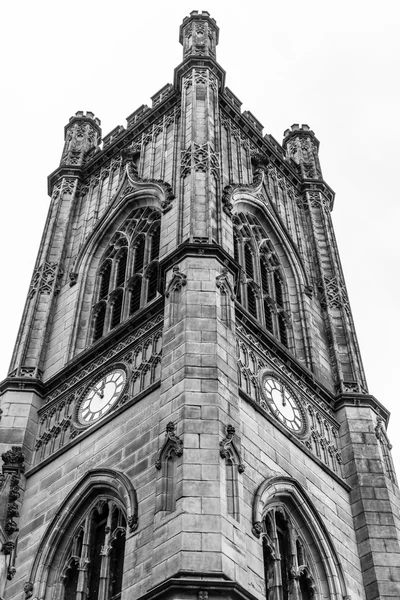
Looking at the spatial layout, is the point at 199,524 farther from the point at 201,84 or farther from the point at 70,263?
the point at 201,84

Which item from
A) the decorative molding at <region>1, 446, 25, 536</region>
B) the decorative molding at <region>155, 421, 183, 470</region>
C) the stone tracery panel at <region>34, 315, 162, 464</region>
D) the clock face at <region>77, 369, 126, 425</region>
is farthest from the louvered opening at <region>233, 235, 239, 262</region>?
the decorative molding at <region>155, 421, 183, 470</region>

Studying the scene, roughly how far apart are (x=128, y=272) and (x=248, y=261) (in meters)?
4.06

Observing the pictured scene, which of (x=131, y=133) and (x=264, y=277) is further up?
(x=131, y=133)

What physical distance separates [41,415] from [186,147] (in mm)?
9947

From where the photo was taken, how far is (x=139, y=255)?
1417 inches

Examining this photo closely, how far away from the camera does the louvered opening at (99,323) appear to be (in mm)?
33547

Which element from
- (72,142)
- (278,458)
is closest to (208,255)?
(278,458)

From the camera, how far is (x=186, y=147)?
34.8 metres

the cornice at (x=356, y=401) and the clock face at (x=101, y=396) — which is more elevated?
the cornice at (x=356, y=401)

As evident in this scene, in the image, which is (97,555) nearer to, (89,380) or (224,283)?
(89,380)

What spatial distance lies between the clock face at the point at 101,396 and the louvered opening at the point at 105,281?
231 inches

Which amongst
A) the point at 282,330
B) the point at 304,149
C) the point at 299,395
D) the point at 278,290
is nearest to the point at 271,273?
the point at 278,290

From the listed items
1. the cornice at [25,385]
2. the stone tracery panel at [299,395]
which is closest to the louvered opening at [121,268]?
the cornice at [25,385]

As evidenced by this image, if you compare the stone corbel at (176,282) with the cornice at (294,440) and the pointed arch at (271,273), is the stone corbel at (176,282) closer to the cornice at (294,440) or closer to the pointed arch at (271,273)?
the cornice at (294,440)
